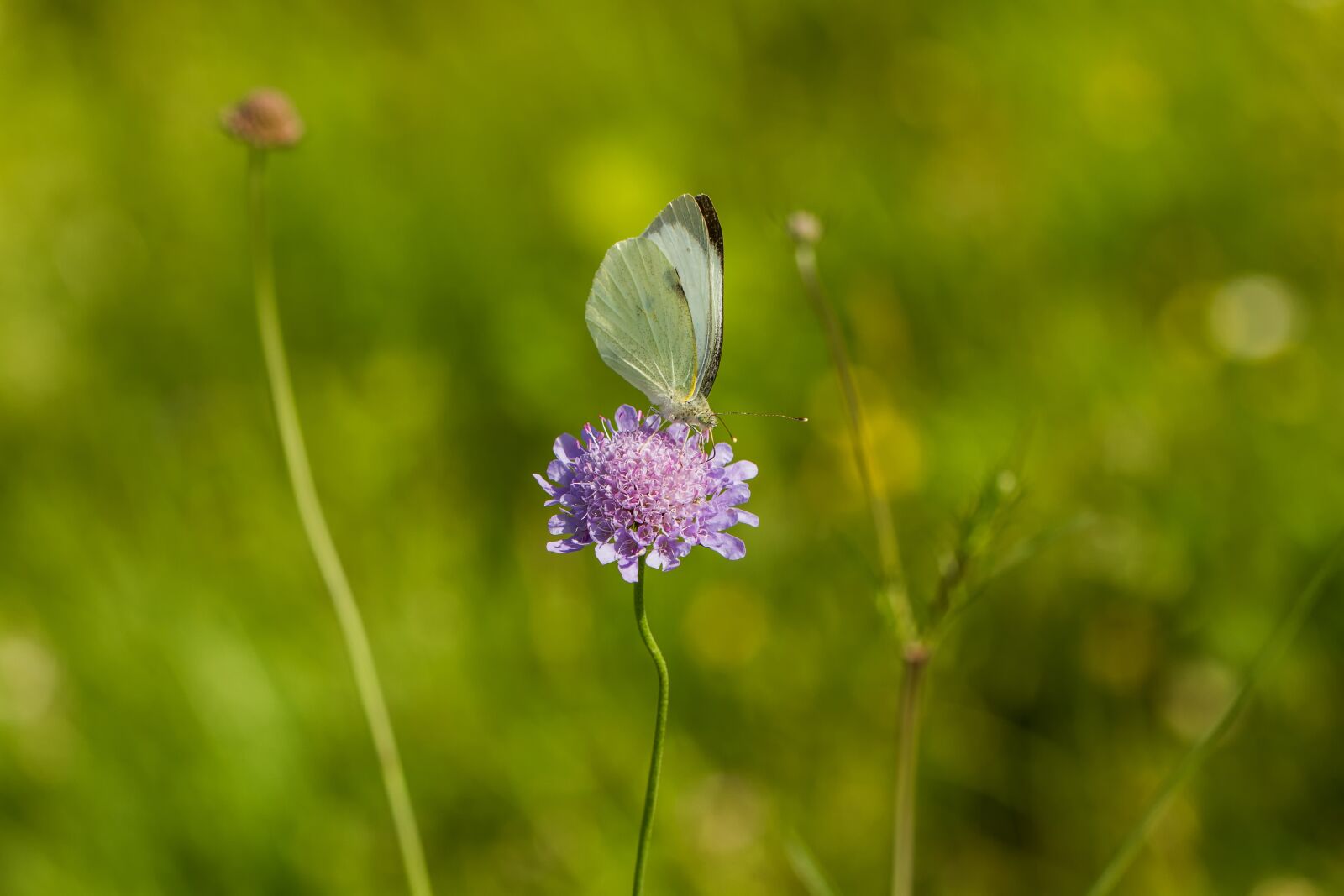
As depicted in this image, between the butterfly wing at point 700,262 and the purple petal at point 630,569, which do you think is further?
the butterfly wing at point 700,262

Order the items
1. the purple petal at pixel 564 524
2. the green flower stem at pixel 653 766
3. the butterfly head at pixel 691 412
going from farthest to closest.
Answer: the butterfly head at pixel 691 412 < the purple petal at pixel 564 524 < the green flower stem at pixel 653 766

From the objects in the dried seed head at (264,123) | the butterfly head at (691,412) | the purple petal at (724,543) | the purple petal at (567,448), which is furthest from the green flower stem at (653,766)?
the dried seed head at (264,123)

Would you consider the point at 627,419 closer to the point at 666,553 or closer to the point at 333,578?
the point at 666,553

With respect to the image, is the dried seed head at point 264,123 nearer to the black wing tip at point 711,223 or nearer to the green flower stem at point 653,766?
the black wing tip at point 711,223

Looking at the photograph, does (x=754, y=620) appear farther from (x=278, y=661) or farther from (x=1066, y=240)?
(x=1066, y=240)

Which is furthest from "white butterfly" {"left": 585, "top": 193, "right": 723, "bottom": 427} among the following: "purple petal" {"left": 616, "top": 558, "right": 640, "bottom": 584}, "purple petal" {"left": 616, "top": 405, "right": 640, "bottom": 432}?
"purple petal" {"left": 616, "top": 558, "right": 640, "bottom": 584}

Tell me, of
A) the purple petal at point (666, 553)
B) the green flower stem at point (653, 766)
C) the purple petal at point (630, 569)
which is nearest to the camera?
the green flower stem at point (653, 766)

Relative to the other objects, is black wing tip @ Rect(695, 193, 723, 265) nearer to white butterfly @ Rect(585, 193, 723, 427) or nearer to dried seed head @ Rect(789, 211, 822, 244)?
white butterfly @ Rect(585, 193, 723, 427)

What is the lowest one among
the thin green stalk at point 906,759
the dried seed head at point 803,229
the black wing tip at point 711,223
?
the thin green stalk at point 906,759
